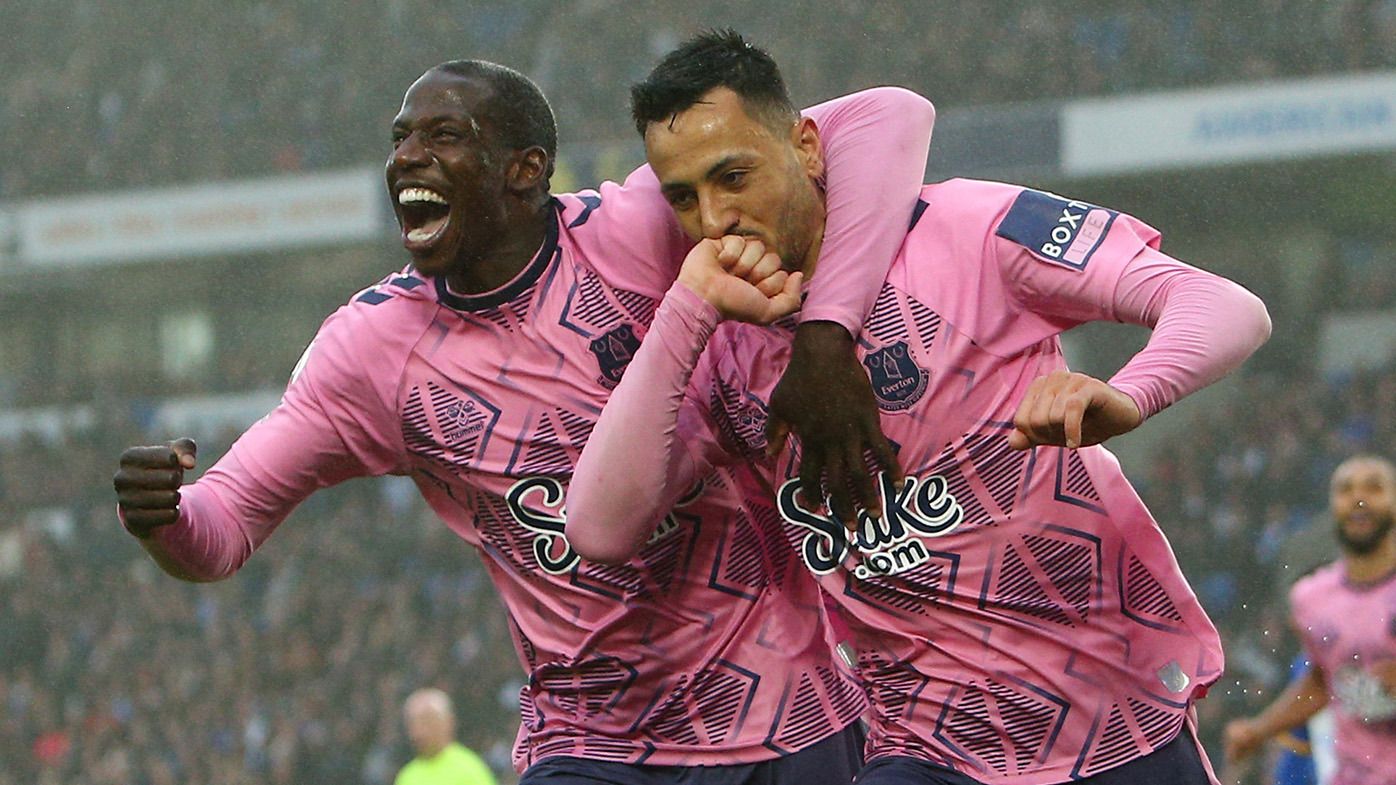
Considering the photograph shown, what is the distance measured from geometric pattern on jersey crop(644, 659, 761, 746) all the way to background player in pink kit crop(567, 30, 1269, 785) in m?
0.32

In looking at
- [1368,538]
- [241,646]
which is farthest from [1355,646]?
[241,646]

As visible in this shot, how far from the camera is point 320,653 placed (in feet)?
48.7

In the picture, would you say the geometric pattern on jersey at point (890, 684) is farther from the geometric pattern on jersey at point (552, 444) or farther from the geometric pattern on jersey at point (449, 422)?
the geometric pattern on jersey at point (449, 422)

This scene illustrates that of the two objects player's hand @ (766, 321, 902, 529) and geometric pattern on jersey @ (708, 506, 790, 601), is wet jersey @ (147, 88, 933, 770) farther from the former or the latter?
player's hand @ (766, 321, 902, 529)

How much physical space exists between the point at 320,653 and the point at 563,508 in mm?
12361

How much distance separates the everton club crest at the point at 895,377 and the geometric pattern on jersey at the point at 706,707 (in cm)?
58

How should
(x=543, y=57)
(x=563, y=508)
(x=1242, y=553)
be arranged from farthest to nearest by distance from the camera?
(x=543, y=57)
(x=1242, y=553)
(x=563, y=508)

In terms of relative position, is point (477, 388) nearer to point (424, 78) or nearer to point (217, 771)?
point (424, 78)

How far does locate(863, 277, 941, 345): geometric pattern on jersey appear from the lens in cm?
265

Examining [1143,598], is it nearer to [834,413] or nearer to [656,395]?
[834,413]

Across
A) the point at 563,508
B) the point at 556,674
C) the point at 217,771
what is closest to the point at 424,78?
the point at 563,508

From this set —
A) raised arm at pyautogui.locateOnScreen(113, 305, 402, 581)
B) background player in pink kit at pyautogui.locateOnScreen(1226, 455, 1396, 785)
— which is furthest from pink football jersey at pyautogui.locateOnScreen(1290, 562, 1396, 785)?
raised arm at pyautogui.locateOnScreen(113, 305, 402, 581)

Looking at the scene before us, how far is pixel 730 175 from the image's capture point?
104 inches

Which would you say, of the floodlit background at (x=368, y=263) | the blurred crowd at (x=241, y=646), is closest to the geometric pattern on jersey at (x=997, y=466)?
the floodlit background at (x=368, y=263)
